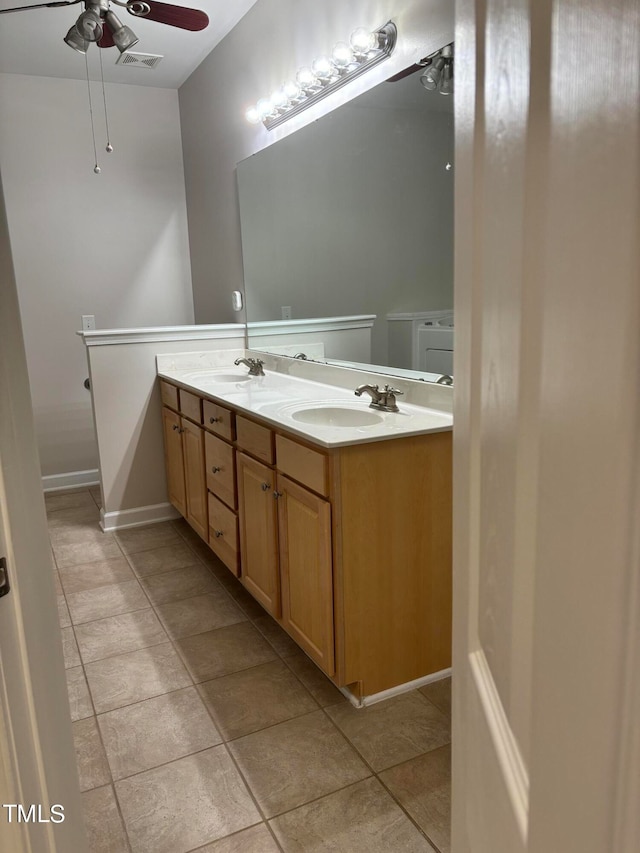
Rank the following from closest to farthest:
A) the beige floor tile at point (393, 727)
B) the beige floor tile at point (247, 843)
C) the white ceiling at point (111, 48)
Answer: the beige floor tile at point (247, 843) → the beige floor tile at point (393, 727) → the white ceiling at point (111, 48)

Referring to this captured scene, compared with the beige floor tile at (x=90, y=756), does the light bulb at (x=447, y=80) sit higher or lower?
higher

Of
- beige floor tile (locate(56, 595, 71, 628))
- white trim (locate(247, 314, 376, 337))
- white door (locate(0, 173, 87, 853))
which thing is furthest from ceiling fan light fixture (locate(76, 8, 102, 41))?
beige floor tile (locate(56, 595, 71, 628))

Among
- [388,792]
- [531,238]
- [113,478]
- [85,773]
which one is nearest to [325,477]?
[388,792]

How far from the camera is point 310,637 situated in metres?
2.09

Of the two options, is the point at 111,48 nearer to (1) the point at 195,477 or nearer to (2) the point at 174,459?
(2) the point at 174,459

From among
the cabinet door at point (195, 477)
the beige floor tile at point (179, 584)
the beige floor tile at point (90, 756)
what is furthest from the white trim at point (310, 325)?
the beige floor tile at point (90, 756)

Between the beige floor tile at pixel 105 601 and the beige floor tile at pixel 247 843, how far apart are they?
1.28 m

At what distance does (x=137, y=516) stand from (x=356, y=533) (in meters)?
2.12

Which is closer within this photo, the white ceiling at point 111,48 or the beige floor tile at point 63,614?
the beige floor tile at point 63,614

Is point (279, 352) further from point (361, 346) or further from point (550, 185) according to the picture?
point (550, 185)

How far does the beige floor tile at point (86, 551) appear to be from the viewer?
127 inches

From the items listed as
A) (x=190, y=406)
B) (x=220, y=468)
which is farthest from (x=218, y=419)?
(x=190, y=406)

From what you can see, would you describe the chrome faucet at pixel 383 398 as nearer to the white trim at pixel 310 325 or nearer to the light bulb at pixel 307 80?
the white trim at pixel 310 325

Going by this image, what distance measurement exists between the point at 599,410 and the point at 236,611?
247cm
